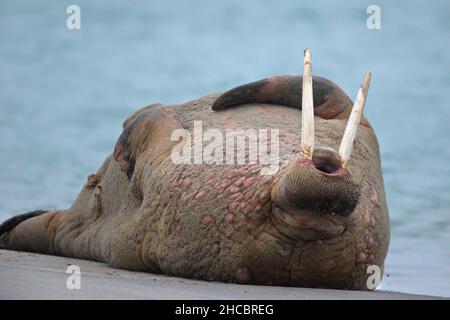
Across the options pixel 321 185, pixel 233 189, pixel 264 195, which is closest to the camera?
pixel 321 185

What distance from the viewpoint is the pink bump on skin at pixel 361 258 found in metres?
5.29

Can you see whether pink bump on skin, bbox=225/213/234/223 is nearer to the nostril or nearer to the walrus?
the walrus

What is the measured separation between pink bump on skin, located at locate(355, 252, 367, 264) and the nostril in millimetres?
785

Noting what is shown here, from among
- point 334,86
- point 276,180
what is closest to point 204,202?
point 276,180

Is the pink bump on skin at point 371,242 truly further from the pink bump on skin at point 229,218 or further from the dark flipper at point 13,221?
the dark flipper at point 13,221

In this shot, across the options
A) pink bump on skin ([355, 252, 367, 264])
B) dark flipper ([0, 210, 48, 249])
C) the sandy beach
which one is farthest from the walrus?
dark flipper ([0, 210, 48, 249])

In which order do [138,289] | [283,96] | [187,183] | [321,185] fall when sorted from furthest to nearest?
[283,96]
[187,183]
[321,185]
[138,289]

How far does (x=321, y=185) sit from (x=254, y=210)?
76 centimetres

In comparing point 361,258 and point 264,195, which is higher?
point 264,195

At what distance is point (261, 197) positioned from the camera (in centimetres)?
527

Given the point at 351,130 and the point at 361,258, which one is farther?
the point at 361,258

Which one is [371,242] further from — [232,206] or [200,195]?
[200,195]

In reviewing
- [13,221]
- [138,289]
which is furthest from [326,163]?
[13,221]
